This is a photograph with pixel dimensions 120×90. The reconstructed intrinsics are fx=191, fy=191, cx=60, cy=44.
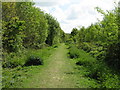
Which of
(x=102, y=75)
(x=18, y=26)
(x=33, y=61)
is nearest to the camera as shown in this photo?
(x=102, y=75)

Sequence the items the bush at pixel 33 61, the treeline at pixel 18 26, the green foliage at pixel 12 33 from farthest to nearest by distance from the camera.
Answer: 1. the bush at pixel 33 61
2. the treeline at pixel 18 26
3. the green foliage at pixel 12 33

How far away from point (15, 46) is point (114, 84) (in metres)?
11.6

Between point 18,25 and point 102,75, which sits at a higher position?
point 18,25

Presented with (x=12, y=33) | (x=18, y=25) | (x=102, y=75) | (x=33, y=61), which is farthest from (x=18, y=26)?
(x=102, y=75)

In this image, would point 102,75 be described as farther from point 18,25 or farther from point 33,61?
point 33,61

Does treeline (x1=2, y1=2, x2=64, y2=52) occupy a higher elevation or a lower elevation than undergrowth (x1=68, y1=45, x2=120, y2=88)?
higher

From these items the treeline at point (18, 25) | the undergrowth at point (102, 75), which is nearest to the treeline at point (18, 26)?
the treeline at point (18, 25)

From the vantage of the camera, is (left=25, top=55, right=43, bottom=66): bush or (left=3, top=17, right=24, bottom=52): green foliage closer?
(left=3, top=17, right=24, bottom=52): green foliage

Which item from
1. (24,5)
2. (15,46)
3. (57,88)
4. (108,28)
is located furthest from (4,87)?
(24,5)

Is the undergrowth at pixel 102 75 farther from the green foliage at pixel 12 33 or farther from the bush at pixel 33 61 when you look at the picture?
the green foliage at pixel 12 33

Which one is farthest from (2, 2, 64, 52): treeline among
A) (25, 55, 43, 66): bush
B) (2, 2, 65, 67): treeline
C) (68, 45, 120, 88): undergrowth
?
(68, 45, 120, 88): undergrowth

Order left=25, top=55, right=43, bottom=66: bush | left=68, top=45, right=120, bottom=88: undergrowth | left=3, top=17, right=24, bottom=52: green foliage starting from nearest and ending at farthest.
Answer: left=68, top=45, right=120, bottom=88: undergrowth, left=3, top=17, right=24, bottom=52: green foliage, left=25, top=55, right=43, bottom=66: bush

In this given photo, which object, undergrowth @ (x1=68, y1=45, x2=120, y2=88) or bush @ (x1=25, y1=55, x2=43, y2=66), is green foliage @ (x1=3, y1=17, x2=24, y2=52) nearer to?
bush @ (x1=25, y1=55, x2=43, y2=66)

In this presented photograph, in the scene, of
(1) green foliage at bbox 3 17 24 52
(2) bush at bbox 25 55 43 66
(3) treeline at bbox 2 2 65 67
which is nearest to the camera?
(1) green foliage at bbox 3 17 24 52
